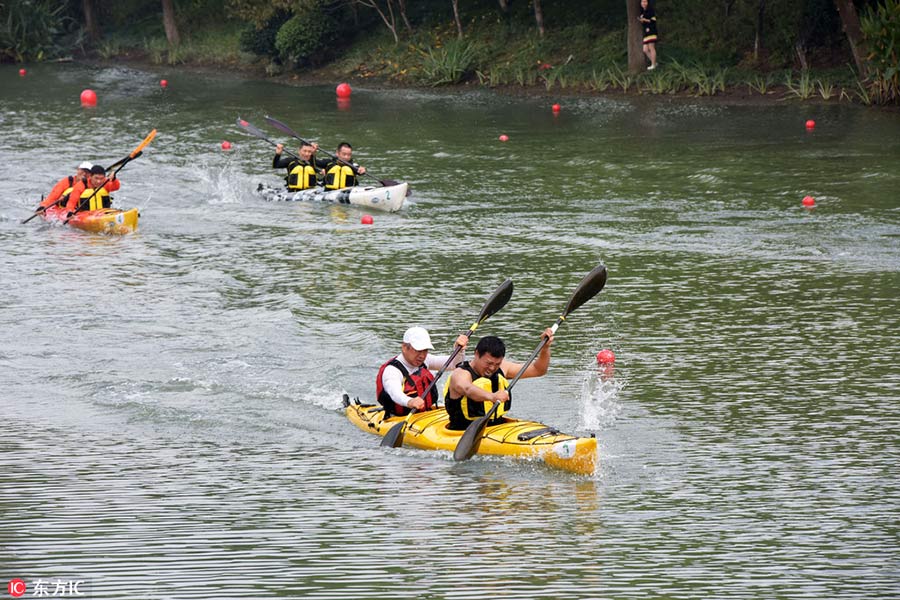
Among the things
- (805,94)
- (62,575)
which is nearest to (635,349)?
(62,575)

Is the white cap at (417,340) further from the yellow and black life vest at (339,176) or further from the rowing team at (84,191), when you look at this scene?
the yellow and black life vest at (339,176)

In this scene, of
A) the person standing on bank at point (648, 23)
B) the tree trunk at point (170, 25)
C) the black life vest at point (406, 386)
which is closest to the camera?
the black life vest at point (406, 386)

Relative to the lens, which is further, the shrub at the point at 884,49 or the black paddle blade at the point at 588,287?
the shrub at the point at 884,49

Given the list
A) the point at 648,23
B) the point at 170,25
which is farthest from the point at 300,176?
the point at 170,25

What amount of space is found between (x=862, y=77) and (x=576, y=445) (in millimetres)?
21729

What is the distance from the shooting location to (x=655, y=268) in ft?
58.5

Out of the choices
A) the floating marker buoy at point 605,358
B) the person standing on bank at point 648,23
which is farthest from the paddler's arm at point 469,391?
the person standing on bank at point 648,23

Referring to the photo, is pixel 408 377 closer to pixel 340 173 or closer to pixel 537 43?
pixel 340 173

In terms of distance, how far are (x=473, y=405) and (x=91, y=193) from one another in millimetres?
11505

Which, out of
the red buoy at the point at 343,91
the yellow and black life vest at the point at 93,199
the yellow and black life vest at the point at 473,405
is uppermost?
the red buoy at the point at 343,91

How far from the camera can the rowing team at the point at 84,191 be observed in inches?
832

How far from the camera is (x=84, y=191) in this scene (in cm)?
2127

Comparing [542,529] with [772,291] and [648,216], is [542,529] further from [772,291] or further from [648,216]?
[648,216]

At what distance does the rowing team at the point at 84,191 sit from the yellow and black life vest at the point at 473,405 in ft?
37.1
